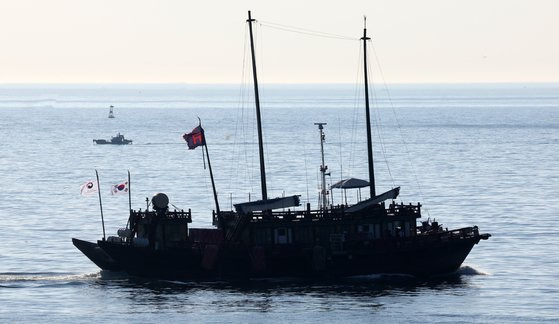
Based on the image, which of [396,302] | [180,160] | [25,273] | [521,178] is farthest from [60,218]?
[180,160]

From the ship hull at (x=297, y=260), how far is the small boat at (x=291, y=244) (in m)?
0.05

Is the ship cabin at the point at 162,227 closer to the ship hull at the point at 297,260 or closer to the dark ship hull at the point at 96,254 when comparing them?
the ship hull at the point at 297,260

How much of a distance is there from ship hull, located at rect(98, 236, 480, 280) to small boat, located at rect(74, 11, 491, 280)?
53mm

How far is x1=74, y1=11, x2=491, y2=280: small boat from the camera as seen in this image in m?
74.5

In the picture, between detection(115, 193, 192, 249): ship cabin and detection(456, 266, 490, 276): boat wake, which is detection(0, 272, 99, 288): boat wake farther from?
detection(456, 266, 490, 276): boat wake

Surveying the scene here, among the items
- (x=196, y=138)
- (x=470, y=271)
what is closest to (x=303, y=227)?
(x=196, y=138)

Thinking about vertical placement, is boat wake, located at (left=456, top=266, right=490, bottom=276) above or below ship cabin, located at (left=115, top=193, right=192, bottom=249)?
below

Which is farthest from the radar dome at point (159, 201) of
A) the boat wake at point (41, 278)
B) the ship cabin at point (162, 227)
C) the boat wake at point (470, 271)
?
the boat wake at point (470, 271)

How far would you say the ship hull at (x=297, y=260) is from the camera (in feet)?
244

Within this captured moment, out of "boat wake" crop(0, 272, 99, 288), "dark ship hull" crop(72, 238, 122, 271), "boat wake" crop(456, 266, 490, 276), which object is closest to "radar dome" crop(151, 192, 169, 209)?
"dark ship hull" crop(72, 238, 122, 271)

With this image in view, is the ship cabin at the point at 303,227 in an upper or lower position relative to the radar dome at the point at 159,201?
lower

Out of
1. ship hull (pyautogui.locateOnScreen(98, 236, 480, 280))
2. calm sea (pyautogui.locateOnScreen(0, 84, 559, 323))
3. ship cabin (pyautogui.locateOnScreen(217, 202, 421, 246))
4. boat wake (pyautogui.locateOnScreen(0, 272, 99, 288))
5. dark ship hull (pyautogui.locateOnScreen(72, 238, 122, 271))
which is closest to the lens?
calm sea (pyautogui.locateOnScreen(0, 84, 559, 323))

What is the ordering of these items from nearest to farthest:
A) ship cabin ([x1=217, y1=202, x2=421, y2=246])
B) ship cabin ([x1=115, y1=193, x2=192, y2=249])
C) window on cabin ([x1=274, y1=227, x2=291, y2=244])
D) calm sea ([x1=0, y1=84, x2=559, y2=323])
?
calm sea ([x1=0, y1=84, x2=559, y2=323]) → ship cabin ([x1=217, y1=202, x2=421, y2=246]) → window on cabin ([x1=274, y1=227, x2=291, y2=244]) → ship cabin ([x1=115, y1=193, x2=192, y2=249])

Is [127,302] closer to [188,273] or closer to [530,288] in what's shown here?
[188,273]
